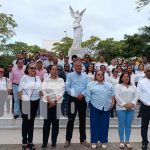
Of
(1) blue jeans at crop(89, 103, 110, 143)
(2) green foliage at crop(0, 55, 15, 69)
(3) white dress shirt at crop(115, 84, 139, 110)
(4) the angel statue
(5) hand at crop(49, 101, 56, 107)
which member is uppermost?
(4) the angel statue

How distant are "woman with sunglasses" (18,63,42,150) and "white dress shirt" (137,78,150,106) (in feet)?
7.28

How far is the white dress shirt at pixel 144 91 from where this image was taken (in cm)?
859

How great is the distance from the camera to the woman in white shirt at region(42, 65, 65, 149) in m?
8.52

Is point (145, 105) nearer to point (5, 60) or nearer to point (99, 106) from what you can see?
point (99, 106)

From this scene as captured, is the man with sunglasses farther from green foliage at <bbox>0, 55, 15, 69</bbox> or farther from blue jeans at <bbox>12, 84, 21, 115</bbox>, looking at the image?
green foliage at <bbox>0, 55, 15, 69</bbox>

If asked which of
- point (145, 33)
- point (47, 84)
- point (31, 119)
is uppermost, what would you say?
point (145, 33)

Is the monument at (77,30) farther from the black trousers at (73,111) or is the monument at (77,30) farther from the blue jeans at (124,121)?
the blue jeans at (124,121)

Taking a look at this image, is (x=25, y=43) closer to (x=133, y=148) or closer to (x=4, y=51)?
(x=4, y=51)

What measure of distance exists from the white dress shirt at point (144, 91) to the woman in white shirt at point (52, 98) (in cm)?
171

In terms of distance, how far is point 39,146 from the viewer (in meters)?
8.98

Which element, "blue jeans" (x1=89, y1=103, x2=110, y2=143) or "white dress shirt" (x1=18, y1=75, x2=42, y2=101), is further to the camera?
"blue jeans" (x1=89, y1=103, x2=110, y2=143)

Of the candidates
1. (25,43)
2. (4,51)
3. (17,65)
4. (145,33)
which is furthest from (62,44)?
(17,65)

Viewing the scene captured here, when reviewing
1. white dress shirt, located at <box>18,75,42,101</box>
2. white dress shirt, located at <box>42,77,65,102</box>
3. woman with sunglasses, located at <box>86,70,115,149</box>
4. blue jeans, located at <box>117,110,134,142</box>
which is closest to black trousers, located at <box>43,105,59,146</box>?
white dress shirt, located at <box>42,77,65,102</box>

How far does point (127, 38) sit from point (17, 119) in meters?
37.7
